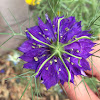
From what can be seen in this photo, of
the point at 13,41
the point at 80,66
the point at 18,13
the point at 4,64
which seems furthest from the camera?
the point at 4,64

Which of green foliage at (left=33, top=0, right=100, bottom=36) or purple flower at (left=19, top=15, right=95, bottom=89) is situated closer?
purple flower at (left=19, top=15, right=95, bottom=89)

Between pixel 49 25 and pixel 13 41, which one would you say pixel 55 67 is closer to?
pixel 49 25

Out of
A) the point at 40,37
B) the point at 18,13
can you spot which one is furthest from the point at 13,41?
the point at 40,37

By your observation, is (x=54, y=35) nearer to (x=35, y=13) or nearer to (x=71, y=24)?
(x=71, y=24)

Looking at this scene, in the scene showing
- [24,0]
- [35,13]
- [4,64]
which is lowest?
[4,64]

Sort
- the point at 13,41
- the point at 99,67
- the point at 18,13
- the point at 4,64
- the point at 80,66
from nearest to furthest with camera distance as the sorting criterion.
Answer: the point at 80,66
the point at 99,67
the point at 18,13
the point at 13,41
the point at 4,64

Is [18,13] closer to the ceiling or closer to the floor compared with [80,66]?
closer to the ceiling

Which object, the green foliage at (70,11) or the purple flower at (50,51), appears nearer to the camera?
the purple flower at (50,51)

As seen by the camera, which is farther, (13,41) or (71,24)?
(13,41)

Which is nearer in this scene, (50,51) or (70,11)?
(50,51)

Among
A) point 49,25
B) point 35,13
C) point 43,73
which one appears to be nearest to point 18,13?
point 35,13
